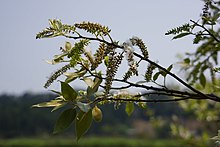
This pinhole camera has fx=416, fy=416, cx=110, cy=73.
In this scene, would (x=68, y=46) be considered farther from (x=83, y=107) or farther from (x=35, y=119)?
(x=35, y=119)

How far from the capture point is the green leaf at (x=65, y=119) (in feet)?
1.65

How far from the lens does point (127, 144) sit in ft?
64.1

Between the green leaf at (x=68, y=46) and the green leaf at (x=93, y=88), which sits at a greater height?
the green leaf at (x=68, y=46)

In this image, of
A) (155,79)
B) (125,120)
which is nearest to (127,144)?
(125,120)

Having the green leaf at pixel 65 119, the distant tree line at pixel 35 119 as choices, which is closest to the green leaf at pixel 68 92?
the green leaf at pixel 65 119

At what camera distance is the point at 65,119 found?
1.68ft

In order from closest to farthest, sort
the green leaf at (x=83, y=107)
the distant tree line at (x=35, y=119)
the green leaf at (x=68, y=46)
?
the green leaf at (x=83, y=107), the green leaf at (x=68, y=46), the distant tree line at (x=35, y=119)

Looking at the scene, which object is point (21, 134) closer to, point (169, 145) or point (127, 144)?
point (127, 144)

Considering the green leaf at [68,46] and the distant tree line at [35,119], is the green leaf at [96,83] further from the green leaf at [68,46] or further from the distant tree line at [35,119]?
the distant tree line at [35,119]

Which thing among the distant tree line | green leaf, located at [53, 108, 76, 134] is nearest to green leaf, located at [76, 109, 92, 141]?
green leaf, located at [53, 108, 76, 134]

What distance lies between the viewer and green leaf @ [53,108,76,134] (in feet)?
1.65

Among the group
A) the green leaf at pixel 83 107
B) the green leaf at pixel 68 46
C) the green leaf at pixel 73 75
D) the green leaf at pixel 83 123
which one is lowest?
the green leaf at pixel 83 123

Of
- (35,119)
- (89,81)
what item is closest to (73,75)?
(89,81)

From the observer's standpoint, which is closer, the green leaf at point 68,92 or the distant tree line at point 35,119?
the green leaf at point 68,92
